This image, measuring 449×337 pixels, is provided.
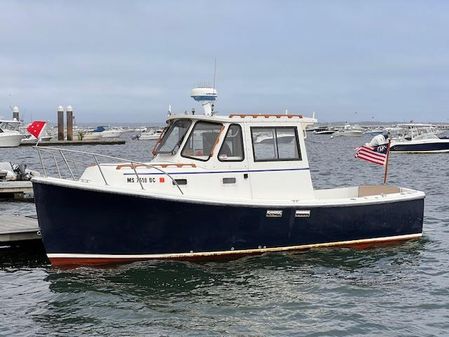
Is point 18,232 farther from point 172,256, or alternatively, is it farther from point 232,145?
point 232,145

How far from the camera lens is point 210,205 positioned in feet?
38.7

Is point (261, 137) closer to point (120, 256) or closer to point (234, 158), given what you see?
point (234, 158)

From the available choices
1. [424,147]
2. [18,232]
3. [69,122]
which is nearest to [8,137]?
[69,122]

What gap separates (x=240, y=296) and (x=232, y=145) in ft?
11.2

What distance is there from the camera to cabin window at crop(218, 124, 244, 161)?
41.5 ft

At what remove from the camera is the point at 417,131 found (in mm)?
59562

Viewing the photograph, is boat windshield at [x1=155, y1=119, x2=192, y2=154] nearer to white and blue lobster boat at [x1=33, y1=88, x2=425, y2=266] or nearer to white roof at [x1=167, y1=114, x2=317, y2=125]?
white and blue lobster boat at [x1=33, y1=88, x2=425, y2=266]

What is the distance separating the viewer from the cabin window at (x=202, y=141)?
1274 cm

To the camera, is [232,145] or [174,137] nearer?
[232,145]

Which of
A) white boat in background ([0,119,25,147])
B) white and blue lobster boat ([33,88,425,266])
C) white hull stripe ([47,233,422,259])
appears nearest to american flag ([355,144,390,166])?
white and blue lobster boat ([33,88,425,266])

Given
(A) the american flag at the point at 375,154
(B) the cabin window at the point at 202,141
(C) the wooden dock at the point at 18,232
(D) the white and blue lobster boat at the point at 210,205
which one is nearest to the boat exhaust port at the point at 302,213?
(D) the white and blue lobster boat at the point at 210,205

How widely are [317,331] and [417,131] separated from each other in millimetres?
53427

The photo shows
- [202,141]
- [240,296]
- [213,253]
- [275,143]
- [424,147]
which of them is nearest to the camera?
[240,296]

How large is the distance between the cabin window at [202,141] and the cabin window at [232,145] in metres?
0.20
